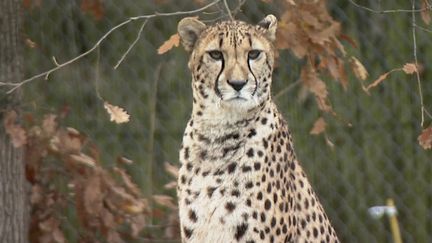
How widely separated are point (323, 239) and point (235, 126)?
497mm

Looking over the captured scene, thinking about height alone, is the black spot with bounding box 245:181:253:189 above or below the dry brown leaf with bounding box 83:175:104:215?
below

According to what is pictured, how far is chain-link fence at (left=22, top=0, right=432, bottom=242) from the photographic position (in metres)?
5.65

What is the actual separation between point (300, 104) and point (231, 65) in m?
2.05

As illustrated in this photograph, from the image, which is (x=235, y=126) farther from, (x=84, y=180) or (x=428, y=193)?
(x=428, y=193)

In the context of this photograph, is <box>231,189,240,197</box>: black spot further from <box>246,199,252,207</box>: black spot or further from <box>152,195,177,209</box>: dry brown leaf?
<box>152,195,177,209</box>: dry brown leaf

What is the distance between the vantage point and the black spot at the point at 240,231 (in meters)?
3.80

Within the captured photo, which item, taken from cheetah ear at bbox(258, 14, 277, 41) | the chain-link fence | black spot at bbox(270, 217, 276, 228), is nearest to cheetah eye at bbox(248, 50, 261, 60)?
cheetah ear at bbox(258, 14, 277, 41)

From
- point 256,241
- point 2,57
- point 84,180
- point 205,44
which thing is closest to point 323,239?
point 256,241

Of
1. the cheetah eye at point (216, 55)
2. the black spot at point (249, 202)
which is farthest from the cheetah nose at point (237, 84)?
the black spot at point (249, 202)

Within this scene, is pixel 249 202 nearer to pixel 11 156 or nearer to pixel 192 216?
pixel 192 216

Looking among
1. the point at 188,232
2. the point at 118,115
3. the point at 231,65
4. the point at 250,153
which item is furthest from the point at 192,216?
the point at 231,65

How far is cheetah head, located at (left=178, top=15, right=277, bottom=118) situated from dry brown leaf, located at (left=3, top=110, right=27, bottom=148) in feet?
3.41

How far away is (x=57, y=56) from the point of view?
5762 mm

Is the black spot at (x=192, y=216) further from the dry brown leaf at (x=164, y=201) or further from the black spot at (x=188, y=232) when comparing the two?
the dry brown leaf at (x=164, y=201)
